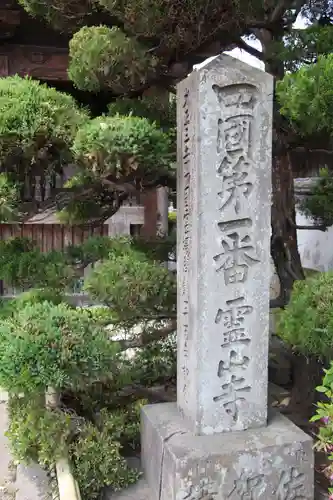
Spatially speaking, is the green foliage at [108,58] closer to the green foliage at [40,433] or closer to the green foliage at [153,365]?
the green foliage at [153,365]

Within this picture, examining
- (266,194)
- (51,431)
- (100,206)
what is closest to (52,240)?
(100,206)

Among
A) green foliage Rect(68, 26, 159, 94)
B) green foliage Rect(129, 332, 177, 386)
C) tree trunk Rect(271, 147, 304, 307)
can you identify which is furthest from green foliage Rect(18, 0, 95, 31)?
green foliage Rect(129, 332, 177, 386)

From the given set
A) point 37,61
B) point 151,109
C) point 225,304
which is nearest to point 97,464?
point 225,304

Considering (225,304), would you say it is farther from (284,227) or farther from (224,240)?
(284,227)

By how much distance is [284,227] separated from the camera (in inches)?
113

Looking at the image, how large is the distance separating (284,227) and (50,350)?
152 cm

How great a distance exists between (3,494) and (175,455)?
43.9 inches

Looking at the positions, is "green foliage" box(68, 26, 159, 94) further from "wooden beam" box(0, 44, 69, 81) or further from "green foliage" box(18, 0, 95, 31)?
"wooden beam" box(0, 44, 69, 81)

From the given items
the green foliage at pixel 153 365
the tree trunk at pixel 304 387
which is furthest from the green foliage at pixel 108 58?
the tree trunk at pixel 304 387

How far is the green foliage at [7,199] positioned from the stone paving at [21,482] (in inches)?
52.0

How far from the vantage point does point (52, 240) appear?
19.4 feet

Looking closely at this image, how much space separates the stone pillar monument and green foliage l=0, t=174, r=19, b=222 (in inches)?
25.9

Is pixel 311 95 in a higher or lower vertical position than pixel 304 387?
higher

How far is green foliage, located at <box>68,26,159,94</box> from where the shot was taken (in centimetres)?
222
